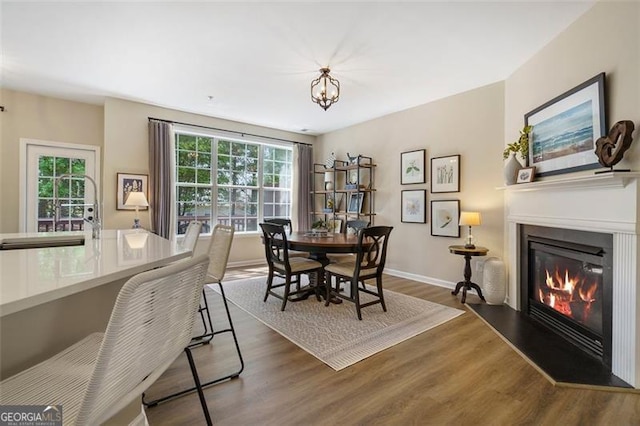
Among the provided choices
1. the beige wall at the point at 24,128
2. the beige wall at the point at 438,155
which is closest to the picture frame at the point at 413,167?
the beige wall at the point at 438,155

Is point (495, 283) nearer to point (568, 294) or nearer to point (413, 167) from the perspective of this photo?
point (568, 294)

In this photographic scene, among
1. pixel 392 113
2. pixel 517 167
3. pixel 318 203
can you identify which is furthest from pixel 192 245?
pixel 318 203

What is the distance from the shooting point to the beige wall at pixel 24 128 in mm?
4031

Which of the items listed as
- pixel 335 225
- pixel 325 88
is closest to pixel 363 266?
pixel 325 88

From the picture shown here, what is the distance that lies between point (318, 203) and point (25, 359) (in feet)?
18.2

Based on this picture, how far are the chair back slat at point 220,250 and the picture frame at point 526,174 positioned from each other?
2912mm

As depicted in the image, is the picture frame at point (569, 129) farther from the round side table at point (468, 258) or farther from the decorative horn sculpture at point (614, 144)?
the round side table at point (468, 258)

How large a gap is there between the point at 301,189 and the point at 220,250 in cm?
414

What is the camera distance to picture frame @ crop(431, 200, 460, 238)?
412 centimetres

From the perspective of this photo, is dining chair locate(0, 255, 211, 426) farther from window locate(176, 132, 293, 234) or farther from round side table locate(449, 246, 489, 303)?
window locate(176, 132, 293, 234)

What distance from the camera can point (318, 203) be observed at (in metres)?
6.48

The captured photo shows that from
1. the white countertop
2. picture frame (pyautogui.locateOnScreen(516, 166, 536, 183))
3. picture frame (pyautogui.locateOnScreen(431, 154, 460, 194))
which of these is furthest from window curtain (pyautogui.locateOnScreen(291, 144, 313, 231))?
the white countertop

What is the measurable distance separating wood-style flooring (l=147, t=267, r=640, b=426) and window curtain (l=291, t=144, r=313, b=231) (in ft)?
12.6

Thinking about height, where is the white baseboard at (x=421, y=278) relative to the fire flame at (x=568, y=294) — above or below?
below
